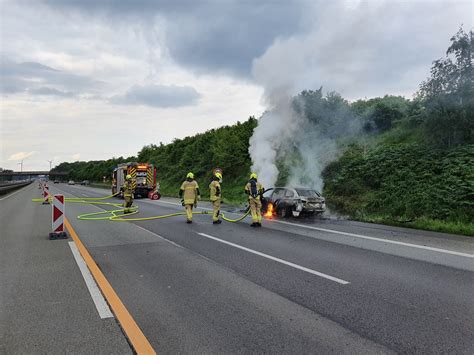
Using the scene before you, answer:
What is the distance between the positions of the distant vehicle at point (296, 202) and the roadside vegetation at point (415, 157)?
1.70 m

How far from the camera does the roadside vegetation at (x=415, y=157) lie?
13312mm

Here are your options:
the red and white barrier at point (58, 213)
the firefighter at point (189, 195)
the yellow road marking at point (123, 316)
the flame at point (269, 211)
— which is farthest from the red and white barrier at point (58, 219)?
the flame at point (269, 211)

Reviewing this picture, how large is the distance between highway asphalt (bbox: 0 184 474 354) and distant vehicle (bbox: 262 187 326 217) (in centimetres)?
394

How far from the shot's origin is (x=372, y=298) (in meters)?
4.80

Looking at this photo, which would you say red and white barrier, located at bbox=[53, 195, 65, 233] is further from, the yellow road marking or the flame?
the flame

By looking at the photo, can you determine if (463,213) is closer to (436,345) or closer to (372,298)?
(372,298)

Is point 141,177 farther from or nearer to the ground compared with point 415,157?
nearer to the ground

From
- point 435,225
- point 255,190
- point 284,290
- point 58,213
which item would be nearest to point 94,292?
point 284,290

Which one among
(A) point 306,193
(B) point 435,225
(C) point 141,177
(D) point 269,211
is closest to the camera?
(B) point 435,225

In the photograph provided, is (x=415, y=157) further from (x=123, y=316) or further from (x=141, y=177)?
(x=141, y=177)

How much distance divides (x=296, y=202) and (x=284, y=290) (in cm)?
888

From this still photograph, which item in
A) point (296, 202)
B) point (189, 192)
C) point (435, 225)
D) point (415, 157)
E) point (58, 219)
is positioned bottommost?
point (435, 225)

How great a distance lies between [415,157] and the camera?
1722 cm

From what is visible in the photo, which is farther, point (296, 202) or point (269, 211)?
point (269, 211)
